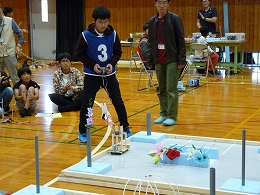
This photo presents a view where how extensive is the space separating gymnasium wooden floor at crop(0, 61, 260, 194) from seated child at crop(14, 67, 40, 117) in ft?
0.45

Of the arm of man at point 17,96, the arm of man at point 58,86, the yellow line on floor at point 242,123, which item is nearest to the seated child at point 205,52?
the yellow line on floor at point 242,123

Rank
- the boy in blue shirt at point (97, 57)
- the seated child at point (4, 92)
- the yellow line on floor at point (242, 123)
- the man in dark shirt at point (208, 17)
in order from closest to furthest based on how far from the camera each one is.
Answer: the boy in blue shirt at point (97, 57) → the yellow line on floor at point (242, 123) → the seated child at point (4, 92) → the man in dark shirt at point (208, 17)

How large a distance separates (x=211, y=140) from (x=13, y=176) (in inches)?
69.0

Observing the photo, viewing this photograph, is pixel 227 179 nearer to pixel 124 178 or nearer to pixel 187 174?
pixel 187 174

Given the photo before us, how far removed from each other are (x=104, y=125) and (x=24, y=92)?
1.25 metres

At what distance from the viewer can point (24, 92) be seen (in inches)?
233

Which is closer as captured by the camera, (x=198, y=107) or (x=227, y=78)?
(x=198, y=107)

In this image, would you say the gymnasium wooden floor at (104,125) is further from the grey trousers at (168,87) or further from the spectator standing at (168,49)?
the spectator standing at (168,49)

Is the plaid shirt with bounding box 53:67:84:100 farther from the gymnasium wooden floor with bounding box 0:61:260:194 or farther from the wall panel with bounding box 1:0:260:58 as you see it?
the wall panel with bounding box 1:0:260:58

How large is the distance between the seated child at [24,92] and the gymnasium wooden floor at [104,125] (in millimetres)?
138

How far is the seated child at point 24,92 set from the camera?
5.89m

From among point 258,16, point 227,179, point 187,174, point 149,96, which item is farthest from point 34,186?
point 258,16

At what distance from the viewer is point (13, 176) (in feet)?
11.6

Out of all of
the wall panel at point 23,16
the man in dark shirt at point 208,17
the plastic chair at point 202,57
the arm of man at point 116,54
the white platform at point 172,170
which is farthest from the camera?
the wall panel at point 23,16
